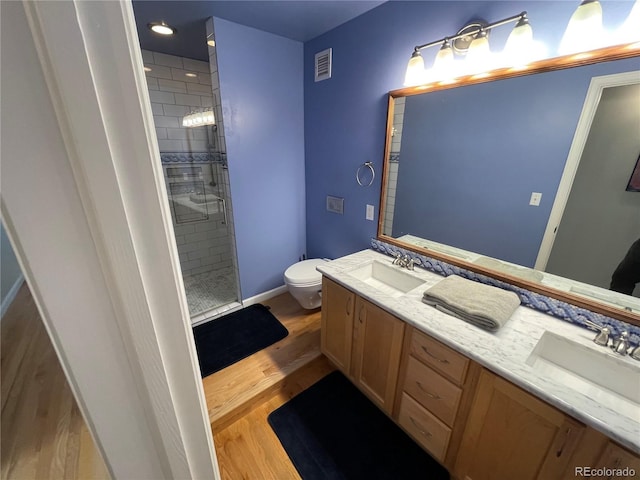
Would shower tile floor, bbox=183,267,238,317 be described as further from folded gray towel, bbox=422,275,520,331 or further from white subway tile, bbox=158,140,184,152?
folded gray towel, bbox=422,275,520,331

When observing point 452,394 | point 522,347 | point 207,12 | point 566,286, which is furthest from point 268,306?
point 207,12

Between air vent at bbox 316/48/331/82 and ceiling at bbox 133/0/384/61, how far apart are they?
0.47 feet

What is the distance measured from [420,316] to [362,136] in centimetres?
133

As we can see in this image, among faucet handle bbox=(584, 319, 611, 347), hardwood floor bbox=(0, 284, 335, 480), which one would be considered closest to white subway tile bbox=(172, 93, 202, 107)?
hardwood floor bbox=(0, 284, 335, 480)

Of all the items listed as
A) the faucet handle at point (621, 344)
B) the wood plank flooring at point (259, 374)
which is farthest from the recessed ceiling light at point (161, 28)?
the faucet handle at point (621, 344)

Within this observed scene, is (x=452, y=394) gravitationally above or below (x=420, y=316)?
below

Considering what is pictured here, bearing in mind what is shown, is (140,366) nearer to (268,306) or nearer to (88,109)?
(88,109)

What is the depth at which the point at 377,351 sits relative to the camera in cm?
142

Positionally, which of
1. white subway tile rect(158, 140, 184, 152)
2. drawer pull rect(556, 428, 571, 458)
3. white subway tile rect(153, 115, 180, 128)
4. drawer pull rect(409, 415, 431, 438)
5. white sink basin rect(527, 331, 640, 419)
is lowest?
drawer pull rect(409, 415, 431, 438)

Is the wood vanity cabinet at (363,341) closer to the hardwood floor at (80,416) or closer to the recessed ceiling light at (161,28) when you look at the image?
the hardwood floor at (80,416)

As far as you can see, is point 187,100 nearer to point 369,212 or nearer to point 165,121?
point 165,121

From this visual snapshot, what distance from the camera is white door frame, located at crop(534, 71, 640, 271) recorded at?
99 cm

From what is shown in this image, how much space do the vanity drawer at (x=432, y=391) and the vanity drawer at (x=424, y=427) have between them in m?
0.04

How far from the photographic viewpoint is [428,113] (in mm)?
1528
